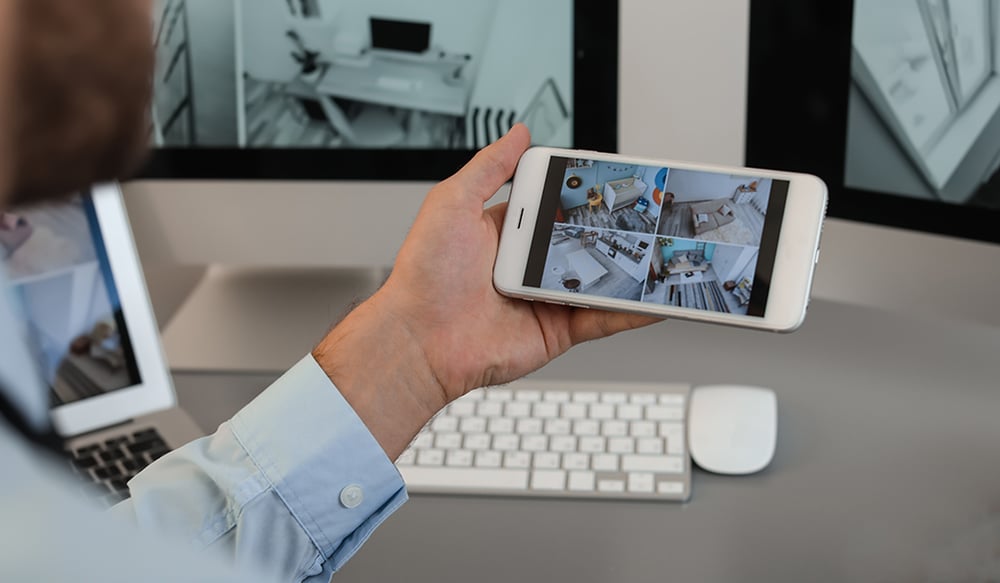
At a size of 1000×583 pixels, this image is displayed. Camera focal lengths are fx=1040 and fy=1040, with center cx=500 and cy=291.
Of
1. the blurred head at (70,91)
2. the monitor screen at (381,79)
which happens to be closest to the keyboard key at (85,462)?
the monitor screen at (381,79)

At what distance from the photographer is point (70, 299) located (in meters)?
0.75

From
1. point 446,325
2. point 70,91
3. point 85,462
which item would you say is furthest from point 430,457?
point 70,91

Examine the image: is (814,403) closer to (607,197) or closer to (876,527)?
(876,527)

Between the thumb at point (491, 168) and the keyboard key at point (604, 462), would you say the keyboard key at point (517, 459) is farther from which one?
the thumb at point (491, 168)

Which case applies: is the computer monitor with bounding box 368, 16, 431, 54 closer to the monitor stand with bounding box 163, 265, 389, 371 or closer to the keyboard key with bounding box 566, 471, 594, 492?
the monitor stand with bounding box 163, 265, 389, 371

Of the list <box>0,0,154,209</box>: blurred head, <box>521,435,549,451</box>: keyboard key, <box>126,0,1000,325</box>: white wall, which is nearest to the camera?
<box>0,0,154,209</box>: blurred head

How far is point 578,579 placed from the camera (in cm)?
60

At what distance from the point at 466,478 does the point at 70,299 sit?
12.6 inches

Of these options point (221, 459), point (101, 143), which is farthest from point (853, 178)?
point (101, 143)

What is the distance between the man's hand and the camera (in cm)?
57

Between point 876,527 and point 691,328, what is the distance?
0.30m

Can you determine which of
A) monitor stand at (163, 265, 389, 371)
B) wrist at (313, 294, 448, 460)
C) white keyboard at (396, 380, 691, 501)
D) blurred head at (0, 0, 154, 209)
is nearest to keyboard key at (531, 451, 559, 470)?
white keyboard at (396, 380, 691, 501)

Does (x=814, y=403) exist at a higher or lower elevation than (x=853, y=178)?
lower

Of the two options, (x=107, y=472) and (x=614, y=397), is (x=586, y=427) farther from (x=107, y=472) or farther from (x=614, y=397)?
(x=107, y=472)
